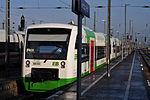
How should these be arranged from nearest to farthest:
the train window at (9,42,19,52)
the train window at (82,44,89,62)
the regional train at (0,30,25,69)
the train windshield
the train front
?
1. the train front
2. the train windshield
3. the train window at (82,44,89,62)
4. the regional train at (0,30,25,69)
5. the train window at (9,42,19,52)

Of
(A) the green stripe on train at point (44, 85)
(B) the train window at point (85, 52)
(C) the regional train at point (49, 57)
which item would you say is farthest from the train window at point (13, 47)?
(A) the green stripe on train at point (44, 85)

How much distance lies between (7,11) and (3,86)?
706 centimetres

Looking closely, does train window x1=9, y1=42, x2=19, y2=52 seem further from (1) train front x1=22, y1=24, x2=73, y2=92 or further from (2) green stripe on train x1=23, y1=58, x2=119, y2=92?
(2) green stripe on train x1=23, y1=58, x2=119, y2=92

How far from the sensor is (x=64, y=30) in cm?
1220

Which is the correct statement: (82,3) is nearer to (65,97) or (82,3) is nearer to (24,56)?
(65,97)

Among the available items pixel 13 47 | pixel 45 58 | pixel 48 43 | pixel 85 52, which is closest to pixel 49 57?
pixel 45 58

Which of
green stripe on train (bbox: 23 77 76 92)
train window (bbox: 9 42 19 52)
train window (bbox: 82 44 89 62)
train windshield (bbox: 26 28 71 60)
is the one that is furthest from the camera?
train window (bbox: 9 42 19 52)

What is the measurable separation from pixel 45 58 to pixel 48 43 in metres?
0.66

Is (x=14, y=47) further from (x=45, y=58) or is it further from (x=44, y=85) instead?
(x=44, y=85)

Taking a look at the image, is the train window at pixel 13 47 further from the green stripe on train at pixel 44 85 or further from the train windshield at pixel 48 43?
the green stripe on train at pixel 44 85

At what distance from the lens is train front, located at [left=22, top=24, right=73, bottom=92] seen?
1155 centimetres

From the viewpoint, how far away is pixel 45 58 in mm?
11891

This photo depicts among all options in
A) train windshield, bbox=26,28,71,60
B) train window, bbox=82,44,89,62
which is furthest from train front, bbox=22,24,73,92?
train window, bbox=82,44,89,62

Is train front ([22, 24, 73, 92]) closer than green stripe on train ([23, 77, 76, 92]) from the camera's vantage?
No
